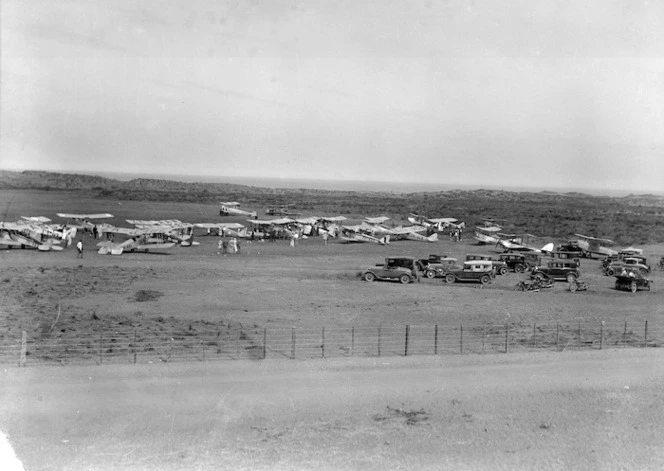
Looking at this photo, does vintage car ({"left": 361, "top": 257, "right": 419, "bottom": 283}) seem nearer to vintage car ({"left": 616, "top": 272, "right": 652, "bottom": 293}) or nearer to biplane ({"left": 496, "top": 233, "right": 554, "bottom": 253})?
vintage car ({"left": 616, "top": 272, "right": 652, "bottom": 293})

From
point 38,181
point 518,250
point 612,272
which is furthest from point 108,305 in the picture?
point 38,181

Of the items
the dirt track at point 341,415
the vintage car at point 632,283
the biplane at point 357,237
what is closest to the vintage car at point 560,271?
the vintage car at point 632,283

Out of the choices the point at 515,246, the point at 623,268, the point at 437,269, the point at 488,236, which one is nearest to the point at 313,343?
the point at 437,269

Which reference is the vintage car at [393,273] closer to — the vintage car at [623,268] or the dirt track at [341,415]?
the vintage car at [623,268]

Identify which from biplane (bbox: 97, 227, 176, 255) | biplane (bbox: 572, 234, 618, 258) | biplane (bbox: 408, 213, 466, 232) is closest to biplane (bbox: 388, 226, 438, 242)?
biplane (bbox: 408, 213, 466, 232)

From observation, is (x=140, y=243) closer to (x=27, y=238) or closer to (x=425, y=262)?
(x=27, y=238)
